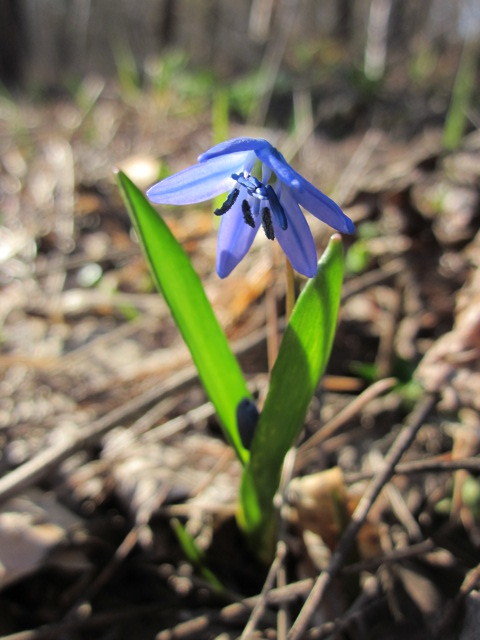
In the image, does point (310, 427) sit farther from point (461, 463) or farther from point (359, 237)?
point (359, 237)

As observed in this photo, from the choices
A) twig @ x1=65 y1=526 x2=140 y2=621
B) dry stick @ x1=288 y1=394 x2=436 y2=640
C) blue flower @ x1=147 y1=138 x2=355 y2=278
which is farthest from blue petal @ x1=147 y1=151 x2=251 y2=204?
twig @ x1=65 y1=526 x2=140 y2=621

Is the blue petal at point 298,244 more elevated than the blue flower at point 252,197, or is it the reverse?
the blue flower at point 252,197

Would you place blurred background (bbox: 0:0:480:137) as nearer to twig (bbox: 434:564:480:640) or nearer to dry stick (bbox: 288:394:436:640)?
dry stick (bbox: 288:394:436:640)

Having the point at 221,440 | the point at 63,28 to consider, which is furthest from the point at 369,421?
the point at 63,28

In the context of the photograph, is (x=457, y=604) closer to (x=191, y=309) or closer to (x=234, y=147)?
(x=191, y=309)

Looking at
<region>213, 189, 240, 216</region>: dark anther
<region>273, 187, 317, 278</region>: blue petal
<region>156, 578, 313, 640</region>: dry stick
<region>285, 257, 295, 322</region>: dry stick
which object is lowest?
<region>156, 578, 313, 640</region>: dry stick

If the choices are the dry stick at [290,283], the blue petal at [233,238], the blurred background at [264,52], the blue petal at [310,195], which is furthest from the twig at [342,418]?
the blurred background at [264,52]

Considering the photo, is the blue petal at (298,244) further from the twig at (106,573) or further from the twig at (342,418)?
the twig at (106,573)
